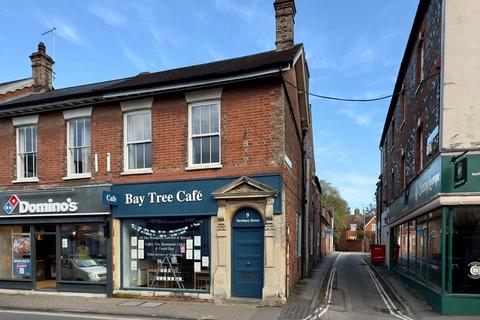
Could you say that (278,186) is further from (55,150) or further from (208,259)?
(55,150)

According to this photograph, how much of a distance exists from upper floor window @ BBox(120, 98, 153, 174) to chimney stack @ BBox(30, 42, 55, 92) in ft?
31.4

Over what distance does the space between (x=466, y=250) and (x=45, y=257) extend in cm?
1294

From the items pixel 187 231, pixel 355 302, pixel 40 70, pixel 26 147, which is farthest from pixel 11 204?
pixel 355 302

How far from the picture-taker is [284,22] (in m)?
14.7

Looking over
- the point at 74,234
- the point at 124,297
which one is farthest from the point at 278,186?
the point at 74,234

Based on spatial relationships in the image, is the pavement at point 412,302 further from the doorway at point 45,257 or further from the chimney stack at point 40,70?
the chimney stack at point 40,70

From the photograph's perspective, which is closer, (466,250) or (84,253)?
(466,250)

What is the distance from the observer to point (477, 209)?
10008mm

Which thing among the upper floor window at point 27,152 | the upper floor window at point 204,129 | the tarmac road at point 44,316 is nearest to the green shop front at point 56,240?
the upper floor window at point 27,152

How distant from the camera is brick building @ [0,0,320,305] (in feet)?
37.3

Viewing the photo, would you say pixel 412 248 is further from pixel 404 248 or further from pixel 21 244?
pixel 21 244

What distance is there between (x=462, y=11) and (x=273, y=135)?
5690mm

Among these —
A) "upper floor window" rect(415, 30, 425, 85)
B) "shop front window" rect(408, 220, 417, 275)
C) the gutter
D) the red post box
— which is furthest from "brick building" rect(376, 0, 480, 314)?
the red post box

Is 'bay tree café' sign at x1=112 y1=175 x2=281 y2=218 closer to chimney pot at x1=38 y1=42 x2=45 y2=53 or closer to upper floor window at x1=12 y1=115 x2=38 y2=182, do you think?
upper floor window at x1=12 y1=115 x2=38 y2=182
